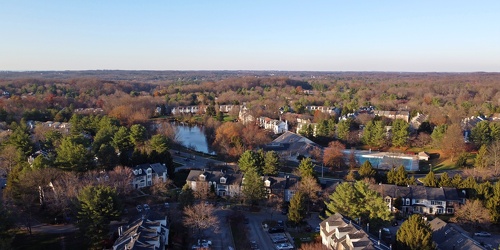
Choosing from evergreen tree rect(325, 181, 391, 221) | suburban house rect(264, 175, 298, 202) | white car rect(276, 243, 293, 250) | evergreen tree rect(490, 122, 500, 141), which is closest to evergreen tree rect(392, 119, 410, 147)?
evergreen tree rect(490, 122, 500, 141)

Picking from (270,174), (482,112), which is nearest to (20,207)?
(270,174)

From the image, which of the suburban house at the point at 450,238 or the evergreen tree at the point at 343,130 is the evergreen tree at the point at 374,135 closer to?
the evergreen tree at the point at 343,130

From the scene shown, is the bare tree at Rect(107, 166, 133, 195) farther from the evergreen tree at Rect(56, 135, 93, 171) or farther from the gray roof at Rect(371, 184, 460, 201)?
the gray roof at Rect(371, 184, 460, 201)

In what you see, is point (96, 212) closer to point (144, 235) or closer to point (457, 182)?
point (144, 235)

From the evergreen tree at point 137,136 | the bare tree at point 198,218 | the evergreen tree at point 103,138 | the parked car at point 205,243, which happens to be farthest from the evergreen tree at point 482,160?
the evergreen tree at point 103,138

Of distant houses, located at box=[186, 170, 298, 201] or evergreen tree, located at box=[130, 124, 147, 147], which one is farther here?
evergreen tree, located at box=[130, 124, 147, 147]
